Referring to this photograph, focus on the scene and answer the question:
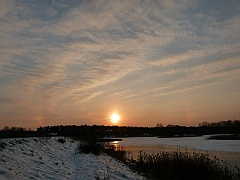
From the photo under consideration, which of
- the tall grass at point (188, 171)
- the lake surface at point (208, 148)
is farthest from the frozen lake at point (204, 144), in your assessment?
the tall grass at point (188, 171)

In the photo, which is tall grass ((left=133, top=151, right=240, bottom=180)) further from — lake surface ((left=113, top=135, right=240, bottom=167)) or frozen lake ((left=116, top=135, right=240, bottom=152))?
frozen lake ((left=116, top=135, right=240, bottom=152))

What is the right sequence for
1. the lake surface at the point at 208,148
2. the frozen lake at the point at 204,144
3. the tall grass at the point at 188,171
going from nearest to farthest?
the tall grass at the point at 188,171 → the lake surface at the point at 208,148 → the frozen lake at the point at 204,144

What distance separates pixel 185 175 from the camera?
15.9m

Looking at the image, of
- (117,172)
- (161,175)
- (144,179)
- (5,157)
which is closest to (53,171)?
(5,157)

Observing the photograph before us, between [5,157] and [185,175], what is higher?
[5,157]

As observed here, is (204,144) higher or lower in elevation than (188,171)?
higher

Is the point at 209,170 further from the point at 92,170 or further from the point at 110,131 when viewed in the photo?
the point at 110,131

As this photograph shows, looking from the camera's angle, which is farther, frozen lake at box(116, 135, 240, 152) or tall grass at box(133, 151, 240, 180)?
frozen lake at box(116, 135, 240, 152)

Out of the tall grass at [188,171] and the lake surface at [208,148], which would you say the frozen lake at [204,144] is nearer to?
the lake surface at [208,148]

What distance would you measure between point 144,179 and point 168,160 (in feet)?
21.2

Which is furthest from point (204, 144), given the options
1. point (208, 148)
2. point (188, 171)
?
point (188, 171)

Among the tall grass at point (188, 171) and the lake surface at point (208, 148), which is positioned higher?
the lake surface at point (208, 148)

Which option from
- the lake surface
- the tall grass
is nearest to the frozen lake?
the lake surface

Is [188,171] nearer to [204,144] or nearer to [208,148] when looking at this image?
[208,148]
